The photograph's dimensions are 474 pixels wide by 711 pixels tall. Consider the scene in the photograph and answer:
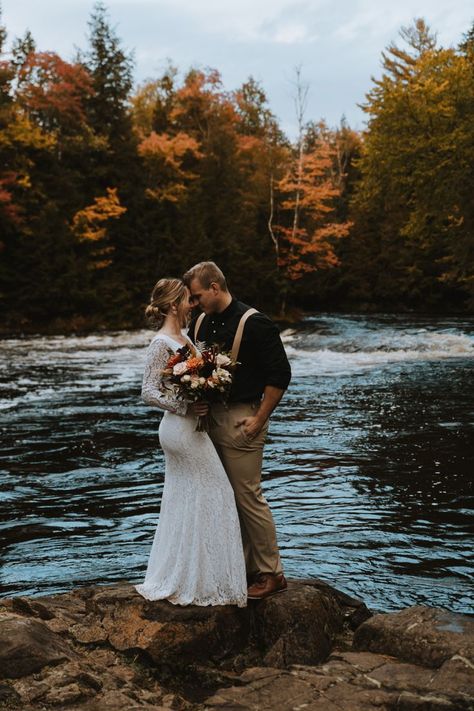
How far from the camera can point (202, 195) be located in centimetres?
4119

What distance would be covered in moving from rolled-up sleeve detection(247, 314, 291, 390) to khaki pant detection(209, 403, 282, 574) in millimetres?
239

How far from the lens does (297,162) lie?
1507 inches

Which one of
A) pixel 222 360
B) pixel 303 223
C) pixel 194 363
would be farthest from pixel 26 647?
pixel 303 223

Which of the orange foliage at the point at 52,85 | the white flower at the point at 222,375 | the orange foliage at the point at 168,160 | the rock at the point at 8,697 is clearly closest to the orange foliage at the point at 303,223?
the orange foliage at the point at 168,160

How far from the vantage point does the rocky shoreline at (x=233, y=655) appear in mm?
3609

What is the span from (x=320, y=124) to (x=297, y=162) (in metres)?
23.6

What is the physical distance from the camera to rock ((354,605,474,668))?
160 inches

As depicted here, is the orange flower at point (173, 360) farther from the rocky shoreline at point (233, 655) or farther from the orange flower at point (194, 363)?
the rocky shoreline at point (233, 655)

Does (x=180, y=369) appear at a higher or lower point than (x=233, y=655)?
higher

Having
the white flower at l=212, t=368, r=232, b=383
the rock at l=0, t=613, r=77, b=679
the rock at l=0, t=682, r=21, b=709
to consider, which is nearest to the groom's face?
the white flower at l=212, t=368, r=232, b=383

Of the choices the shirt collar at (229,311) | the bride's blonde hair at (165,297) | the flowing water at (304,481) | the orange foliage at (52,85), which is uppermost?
the orange foliage at (52,85)

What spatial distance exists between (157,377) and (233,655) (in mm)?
1661

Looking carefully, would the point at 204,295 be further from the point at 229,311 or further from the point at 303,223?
the point at 303,223

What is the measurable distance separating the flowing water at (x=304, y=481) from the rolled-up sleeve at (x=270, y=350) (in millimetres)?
2027
